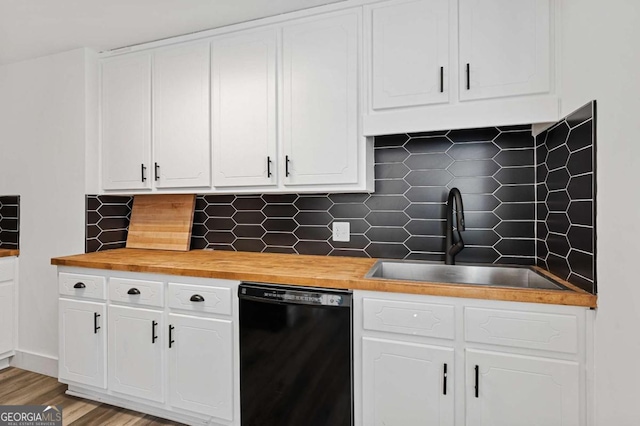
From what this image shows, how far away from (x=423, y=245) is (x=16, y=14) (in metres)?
2.78

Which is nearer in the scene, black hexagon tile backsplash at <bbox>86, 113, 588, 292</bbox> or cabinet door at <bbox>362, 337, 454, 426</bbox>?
cabinet door at <bbox>362, 337, 454, 426</bbox>

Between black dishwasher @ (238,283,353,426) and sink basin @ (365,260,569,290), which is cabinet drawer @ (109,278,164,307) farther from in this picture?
sink basin @ (365,260,569,290)

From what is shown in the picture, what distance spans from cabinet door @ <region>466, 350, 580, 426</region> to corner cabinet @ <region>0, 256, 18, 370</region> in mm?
3316

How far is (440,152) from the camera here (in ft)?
7.00

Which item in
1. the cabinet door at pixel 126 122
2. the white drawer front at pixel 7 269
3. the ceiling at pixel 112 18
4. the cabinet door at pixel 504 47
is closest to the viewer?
the cabinet door at pixel 504 47

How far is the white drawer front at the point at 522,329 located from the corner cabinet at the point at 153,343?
1161 mm

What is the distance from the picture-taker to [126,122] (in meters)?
2.56

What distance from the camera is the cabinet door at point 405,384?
1547 mm

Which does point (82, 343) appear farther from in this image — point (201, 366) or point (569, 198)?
point (569, 198)

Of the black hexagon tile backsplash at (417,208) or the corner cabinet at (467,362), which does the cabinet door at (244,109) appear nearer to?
the black hexagon tile backsplash at (417,208)

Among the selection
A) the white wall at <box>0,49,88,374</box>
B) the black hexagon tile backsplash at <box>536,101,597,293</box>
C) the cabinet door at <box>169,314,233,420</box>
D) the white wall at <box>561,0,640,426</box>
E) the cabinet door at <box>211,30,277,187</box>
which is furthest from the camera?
the white wall at <box>0,49,88,374</box>

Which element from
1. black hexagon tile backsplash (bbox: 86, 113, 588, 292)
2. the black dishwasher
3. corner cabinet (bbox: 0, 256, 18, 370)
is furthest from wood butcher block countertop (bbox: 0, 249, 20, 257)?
the black dishwasher

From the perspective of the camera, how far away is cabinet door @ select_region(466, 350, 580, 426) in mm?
1400

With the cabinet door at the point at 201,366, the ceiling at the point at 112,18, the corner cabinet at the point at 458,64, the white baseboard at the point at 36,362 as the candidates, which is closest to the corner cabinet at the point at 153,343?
the cabinet door at the point at 201,366
